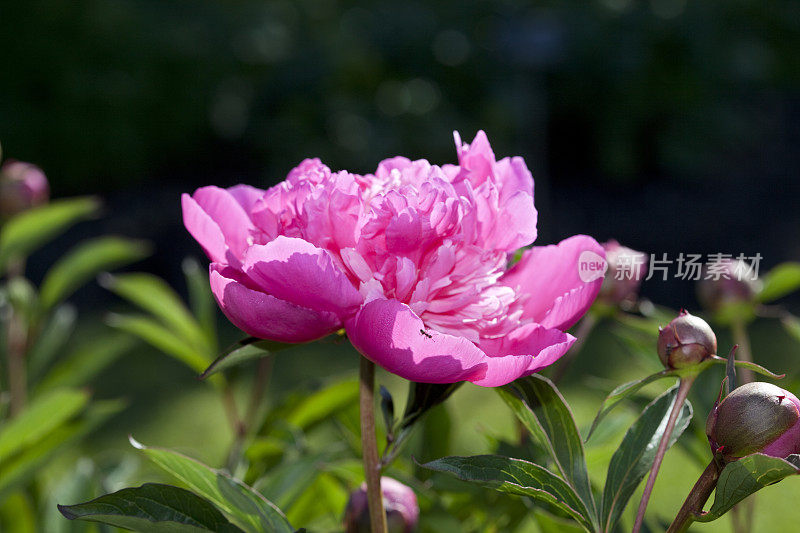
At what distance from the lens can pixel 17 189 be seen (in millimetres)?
853

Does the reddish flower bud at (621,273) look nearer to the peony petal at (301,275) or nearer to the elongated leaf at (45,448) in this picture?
the peony petal at (301,275)

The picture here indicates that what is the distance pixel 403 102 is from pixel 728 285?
2.61 meters

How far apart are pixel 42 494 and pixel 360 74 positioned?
2642 mm

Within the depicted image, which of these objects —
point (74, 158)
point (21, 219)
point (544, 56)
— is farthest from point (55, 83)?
point (21, 219)

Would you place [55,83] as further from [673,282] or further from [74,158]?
[673,282]

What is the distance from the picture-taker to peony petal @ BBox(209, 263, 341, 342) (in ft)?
1.22

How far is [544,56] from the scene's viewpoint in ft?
10.2

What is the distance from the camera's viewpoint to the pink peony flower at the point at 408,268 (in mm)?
364

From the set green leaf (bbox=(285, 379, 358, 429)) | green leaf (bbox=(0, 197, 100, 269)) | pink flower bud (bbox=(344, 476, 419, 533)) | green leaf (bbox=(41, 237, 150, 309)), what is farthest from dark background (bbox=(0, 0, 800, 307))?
pink flower bud (bbox=(344, 476, 419, 533))

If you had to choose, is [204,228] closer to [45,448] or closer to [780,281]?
[45,448]

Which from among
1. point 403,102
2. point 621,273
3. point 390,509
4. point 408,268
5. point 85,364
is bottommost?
point 403,102

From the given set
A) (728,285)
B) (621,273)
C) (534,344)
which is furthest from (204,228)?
(728,285)

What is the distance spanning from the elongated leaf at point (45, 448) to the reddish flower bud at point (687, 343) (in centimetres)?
50

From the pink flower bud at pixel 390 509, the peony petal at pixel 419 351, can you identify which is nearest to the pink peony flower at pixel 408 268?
the peony petal at pixel 419 351
